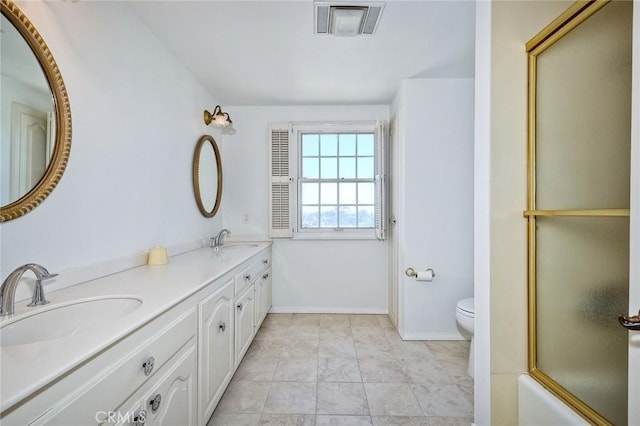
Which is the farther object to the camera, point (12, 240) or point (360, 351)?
point (360, 351)

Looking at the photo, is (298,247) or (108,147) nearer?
(108,147)

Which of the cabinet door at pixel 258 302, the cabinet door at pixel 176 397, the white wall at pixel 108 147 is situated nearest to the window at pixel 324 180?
the cabinet door at pixel 258 302

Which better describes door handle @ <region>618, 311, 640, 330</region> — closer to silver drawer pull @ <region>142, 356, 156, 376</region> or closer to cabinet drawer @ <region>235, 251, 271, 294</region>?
silver drawer pull @ <region>142, 356, 156, 376</region>

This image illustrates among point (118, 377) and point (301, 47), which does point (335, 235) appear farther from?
point (118, 377)

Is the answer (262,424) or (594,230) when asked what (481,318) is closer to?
(594,230)

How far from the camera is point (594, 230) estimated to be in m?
0.94


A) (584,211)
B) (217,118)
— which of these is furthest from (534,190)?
(217,118)

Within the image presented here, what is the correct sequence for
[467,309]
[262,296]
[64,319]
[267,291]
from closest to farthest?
1. [64,319]
2. [467,309]
3. [262,296]
4. [267,291]

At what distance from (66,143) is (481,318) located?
76.2 inches

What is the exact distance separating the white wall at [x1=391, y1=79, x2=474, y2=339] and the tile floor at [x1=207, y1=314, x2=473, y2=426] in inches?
13.5

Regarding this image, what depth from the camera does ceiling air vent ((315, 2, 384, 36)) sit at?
158cm

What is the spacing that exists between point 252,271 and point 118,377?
152 centimetres

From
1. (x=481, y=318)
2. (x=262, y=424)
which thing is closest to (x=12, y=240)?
(x=262, y=424)

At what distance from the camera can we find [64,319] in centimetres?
105
